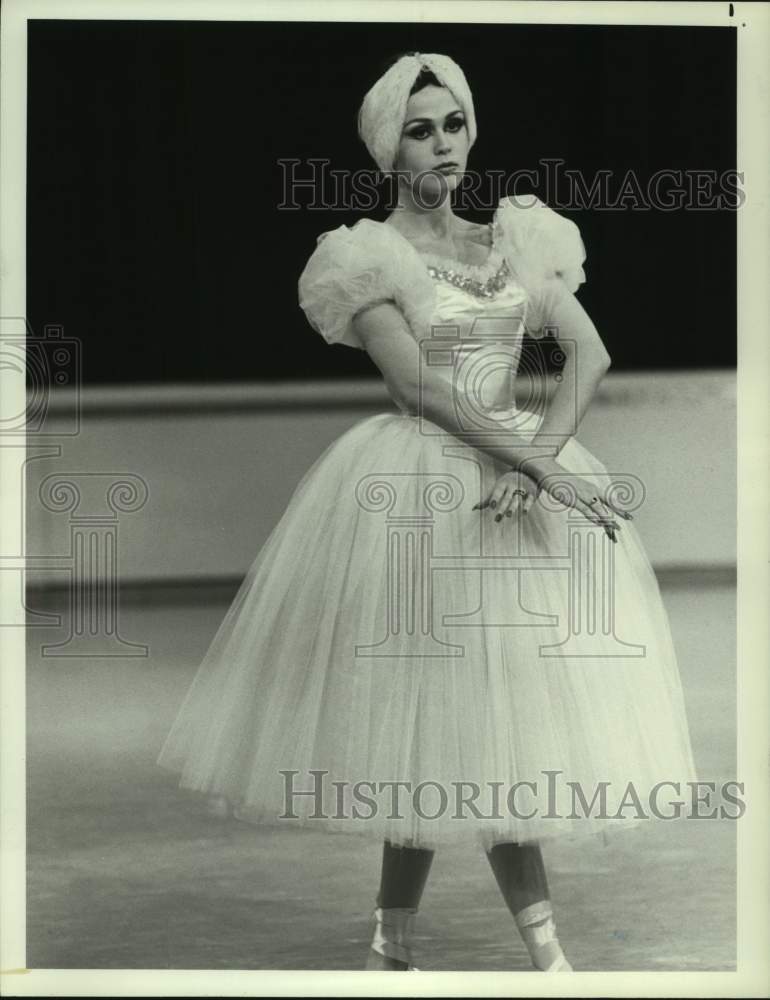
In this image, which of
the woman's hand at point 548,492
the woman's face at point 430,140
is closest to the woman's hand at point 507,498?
the woman's hand at point 548,492

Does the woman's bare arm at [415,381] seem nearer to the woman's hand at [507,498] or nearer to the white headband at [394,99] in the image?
the woman's hand at [507,498]

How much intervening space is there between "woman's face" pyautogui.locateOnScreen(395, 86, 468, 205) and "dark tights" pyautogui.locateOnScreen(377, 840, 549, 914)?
4.40 feet

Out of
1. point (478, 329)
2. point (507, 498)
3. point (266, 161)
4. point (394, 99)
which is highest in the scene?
point (394, 99)

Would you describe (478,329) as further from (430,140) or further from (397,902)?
(397,902)

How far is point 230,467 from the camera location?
10.0 ft

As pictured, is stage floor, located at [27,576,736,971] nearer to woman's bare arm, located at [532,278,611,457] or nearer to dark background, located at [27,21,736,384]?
woman's bare arm, located at [532,278,611,457]

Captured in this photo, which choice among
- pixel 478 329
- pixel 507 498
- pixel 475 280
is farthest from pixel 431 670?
pixel 475 280

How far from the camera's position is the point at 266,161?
306cm

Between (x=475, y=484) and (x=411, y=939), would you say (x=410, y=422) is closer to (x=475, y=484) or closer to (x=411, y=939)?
(x=475, y=484)

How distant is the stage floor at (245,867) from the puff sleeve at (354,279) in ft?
2.09

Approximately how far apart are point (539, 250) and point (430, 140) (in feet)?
1.05

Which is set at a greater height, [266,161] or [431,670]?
[266,161]

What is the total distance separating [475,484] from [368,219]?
0.59 m

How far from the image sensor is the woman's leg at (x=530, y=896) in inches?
119
